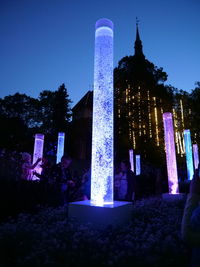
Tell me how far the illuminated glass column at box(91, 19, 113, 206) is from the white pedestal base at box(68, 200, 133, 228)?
0.88ft

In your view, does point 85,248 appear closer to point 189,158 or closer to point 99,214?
point 99,214

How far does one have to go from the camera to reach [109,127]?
14.8 ft

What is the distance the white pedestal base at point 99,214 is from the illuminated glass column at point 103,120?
0.27 m

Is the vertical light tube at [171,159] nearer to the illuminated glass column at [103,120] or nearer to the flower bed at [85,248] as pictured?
the illuminated glass column at [103,120]

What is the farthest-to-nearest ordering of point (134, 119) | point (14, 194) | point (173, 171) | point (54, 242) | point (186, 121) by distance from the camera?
point (186, 121)
point (134, 119)
point (173, 171)
point (14, 194)
point (54, 242)

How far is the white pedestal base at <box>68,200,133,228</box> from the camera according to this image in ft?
11.6

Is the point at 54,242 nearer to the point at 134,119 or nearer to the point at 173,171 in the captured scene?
the point at 173,171

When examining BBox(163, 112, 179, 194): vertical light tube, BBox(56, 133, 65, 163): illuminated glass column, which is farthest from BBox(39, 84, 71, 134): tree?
BBox(163, 112, 179, 194): vertical light tube

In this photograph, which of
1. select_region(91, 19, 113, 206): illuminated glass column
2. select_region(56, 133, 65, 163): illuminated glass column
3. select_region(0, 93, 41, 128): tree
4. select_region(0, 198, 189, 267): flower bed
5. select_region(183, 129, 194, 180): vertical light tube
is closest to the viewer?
select_region(0, 198, 189, 267): flower bed

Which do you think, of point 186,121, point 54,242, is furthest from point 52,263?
point 186,121

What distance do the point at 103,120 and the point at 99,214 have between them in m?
2.04

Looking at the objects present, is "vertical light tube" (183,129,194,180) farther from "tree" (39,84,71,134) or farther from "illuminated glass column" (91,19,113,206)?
"tree" (39,84,71,134)

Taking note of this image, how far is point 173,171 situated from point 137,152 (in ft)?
40.3

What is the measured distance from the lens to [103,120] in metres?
4.50
